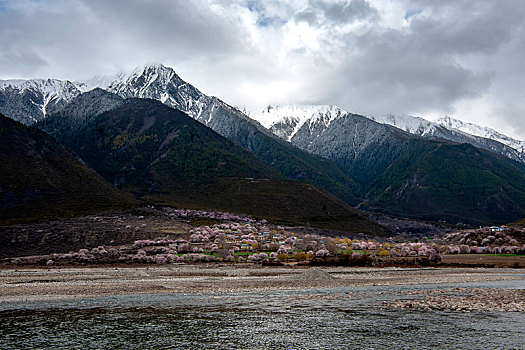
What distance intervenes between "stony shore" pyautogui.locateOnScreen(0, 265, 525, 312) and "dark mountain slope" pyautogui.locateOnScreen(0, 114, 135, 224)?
61655mm

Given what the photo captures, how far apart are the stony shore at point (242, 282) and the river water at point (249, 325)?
3.71m

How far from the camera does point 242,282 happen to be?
5584 centimetres

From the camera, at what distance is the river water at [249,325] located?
2569 centimetres

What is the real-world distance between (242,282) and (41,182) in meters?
114

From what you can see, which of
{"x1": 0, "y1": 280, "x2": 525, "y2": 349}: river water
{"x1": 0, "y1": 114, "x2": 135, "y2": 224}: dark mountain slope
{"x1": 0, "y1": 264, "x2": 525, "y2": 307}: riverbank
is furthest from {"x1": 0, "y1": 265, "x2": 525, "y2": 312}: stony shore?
{"x1": 0, "y1": 114, "x2": 135, "y2": 224}: dark mountain slope

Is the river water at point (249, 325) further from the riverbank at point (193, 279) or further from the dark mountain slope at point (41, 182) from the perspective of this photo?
the dark mountain slope at point (41, 182)

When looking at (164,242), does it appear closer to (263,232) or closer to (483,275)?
(263,232)

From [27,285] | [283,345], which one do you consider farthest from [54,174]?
[283,345]

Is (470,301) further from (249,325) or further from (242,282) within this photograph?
(242,282)

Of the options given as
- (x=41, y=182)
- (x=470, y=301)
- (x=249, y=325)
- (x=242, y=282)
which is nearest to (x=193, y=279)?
(x=242, y=282)

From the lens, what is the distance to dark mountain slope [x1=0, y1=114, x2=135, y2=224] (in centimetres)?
13125

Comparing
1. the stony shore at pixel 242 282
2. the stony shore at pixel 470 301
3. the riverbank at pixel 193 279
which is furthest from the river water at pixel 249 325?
the riverbank at pixel 193 279

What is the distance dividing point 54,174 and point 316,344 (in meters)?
150

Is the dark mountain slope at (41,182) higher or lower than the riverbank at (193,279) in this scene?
higher
